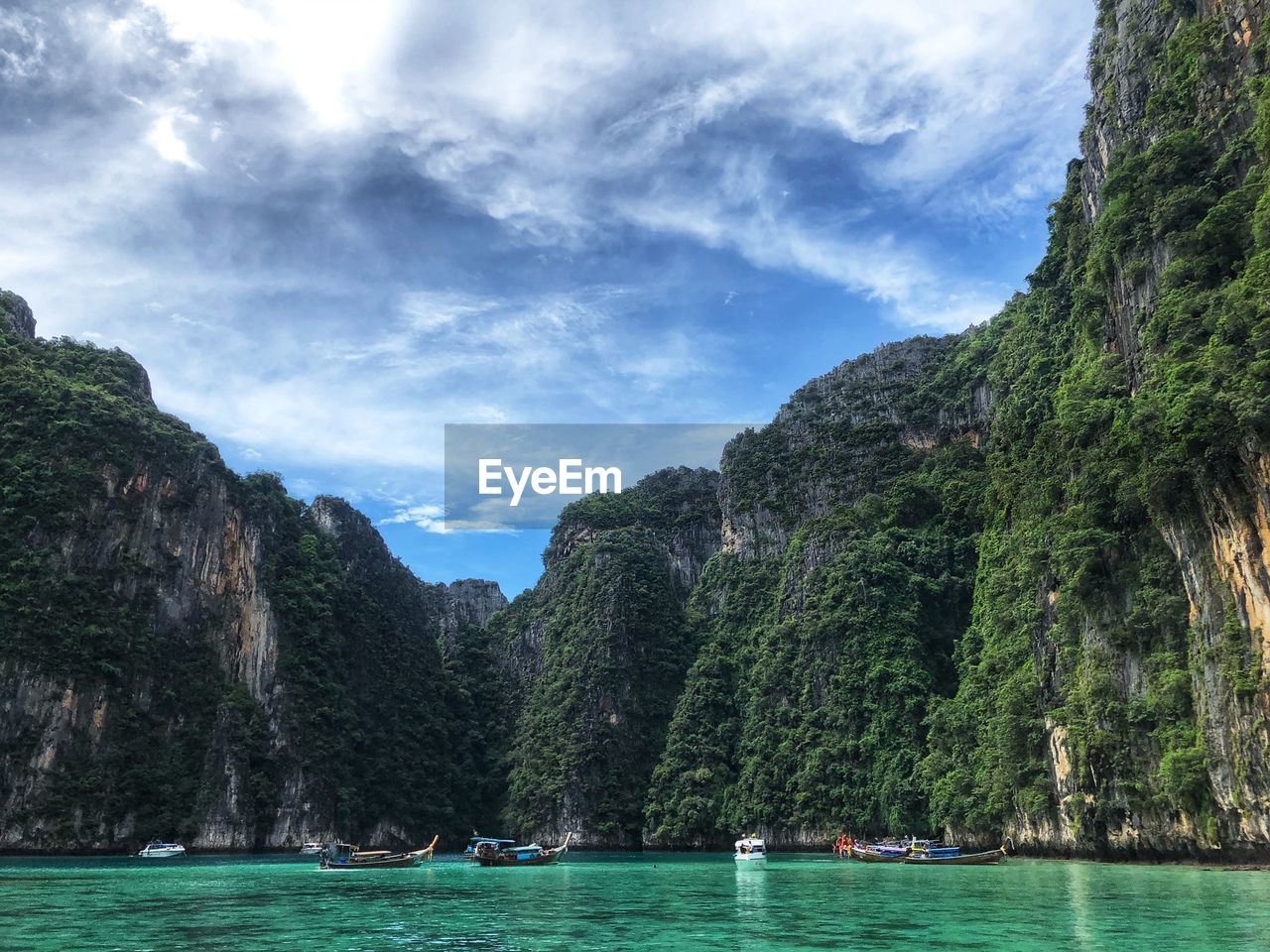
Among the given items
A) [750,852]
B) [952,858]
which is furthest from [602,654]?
[952,858]

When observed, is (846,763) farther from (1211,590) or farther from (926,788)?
(1211,590)

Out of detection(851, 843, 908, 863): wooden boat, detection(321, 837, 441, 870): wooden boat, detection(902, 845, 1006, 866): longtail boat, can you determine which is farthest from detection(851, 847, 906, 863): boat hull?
detection(321, 837, 441, 870): wooden boat

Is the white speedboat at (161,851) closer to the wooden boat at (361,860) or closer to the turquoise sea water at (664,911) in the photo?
the wooden boat at (361,860)

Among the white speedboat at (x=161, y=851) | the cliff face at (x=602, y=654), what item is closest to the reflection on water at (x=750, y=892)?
the white speedboat at (x=161, y=851)

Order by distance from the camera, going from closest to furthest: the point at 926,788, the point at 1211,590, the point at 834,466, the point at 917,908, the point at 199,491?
the point at 917,908
the point at 1211,590
the point at 926,788
the point at 199,491
the point at 834,466

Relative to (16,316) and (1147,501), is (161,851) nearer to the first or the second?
(16,316)

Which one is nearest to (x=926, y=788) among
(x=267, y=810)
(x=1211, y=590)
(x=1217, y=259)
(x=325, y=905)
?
(x=1211, y=590)
